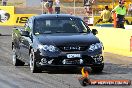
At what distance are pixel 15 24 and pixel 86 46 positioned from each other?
27194mm

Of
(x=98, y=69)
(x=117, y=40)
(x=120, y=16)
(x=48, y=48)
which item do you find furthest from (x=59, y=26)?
(x=120, y=16)

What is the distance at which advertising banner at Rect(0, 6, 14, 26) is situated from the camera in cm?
4041

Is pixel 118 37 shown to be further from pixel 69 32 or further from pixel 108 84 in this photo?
pixel 108 84

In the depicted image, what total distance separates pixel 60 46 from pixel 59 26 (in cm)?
153

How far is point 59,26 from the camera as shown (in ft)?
51.7

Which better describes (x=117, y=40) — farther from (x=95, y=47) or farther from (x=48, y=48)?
(x=48, y=48)

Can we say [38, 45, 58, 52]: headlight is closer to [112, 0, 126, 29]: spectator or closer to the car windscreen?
the car windscreen

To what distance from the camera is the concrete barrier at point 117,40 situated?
22.2 metres

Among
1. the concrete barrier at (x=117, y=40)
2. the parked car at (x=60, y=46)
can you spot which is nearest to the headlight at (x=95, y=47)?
the parked car at (x=60, y=46)

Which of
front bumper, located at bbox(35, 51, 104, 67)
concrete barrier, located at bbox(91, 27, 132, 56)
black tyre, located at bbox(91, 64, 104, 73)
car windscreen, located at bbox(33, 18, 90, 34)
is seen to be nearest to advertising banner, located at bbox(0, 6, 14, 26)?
concrete barrier, located at bbox(91, 27, 132, 56)

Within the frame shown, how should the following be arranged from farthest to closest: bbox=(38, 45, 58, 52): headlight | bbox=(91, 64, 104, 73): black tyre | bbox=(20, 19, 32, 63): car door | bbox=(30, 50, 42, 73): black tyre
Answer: bbox=(20, 19, 32, 63): car door < bbox=(91, 64, 104, 73): black tyre < bbox=(30, 50, 42, 73): black tyre < bbox=(38, 45, 58, 52): headlight

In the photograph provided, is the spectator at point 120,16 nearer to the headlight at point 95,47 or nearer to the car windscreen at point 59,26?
the car windscreen at point 59,26

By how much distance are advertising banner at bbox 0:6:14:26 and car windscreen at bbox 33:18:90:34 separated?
2458 cm

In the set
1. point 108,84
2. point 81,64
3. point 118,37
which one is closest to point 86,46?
point 81,64
